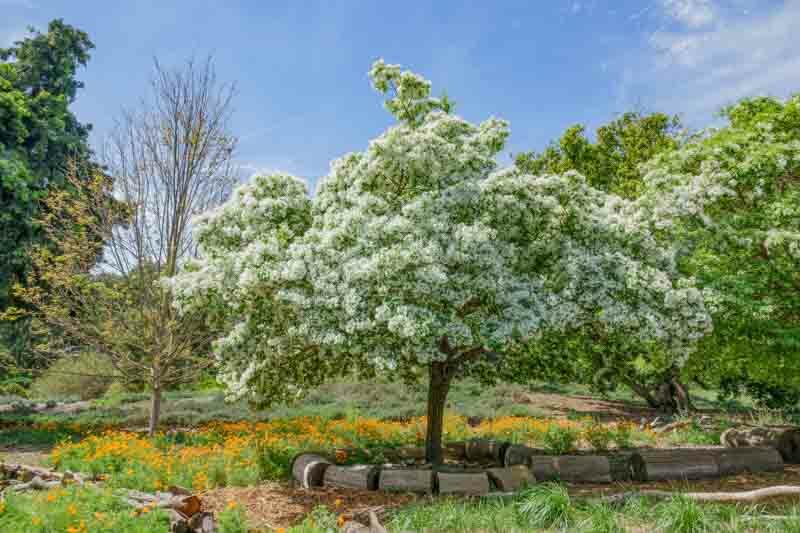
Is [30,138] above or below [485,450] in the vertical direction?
above

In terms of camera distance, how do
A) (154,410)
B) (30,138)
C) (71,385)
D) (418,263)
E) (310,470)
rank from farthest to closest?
1. (30,138)
2. (71,385)
3. (154,410)
4. (310,470)
5. (418,263)

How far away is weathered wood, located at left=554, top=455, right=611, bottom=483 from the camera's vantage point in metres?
8.89

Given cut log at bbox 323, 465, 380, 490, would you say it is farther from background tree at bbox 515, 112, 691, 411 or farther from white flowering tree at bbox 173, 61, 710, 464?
background tree at bbox 515, 112, 691, 411

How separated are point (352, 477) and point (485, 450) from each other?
11.7ft

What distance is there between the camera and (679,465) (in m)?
9.24

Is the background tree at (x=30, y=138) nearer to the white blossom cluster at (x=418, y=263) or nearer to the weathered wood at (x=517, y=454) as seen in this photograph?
the white blossom cluster at (x=418, y=263)

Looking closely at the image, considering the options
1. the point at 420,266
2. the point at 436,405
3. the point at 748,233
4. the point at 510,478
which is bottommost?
the point at 510,478

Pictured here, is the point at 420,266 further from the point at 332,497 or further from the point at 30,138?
the point at 30,138

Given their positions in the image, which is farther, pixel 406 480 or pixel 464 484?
pixel 406 480

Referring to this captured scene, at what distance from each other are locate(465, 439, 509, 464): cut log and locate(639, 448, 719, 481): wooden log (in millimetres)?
2492

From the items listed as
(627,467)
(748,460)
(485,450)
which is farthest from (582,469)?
(748,460)

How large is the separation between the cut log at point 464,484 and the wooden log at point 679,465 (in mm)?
3202

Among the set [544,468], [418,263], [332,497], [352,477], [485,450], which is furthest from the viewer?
[485,450]

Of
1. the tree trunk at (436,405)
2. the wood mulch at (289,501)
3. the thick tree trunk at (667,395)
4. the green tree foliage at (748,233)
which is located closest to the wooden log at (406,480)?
the wood mulch at (289,501)
